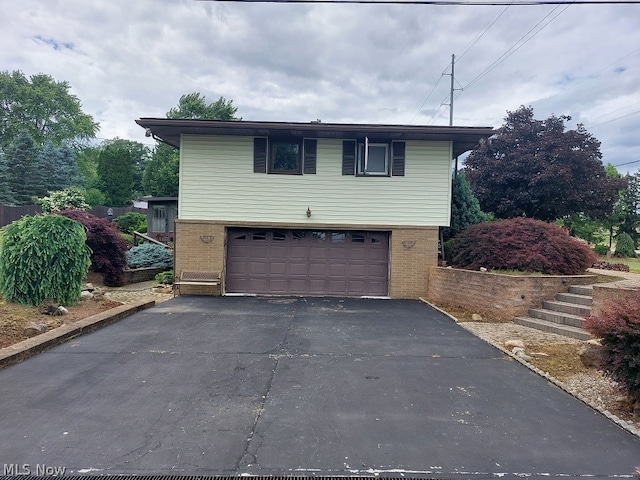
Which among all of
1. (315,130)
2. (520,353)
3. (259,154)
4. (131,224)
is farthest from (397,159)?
(131,224)

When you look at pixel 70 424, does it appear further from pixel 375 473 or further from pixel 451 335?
pixel 451 335

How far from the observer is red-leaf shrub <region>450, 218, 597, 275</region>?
31.9 feet

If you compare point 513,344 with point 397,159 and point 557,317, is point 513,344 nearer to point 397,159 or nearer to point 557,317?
point 557,317


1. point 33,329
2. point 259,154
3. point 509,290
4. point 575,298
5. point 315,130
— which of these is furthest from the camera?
point 259,154

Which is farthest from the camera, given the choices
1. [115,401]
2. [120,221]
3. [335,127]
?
[120,221]

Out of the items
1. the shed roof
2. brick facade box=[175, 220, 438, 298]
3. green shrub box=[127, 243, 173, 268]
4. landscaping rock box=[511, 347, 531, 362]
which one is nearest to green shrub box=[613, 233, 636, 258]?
the shed roof

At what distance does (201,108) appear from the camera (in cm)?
3831

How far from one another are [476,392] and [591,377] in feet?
6.08

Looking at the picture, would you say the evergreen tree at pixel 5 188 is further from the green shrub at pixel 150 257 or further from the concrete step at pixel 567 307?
the concrete step at pixel 567 307

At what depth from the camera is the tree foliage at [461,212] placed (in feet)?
43.2

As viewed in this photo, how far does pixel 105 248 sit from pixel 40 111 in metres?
42.6

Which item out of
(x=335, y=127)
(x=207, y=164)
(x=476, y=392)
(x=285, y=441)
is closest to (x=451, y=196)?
(x=335, y=127)

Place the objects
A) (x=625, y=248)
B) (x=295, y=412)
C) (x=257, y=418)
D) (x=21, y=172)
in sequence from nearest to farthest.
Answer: (x=257, y=418), (x=295, y=412), (x=625, y=248), (x=21, y=172)

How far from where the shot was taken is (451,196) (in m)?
12.9
